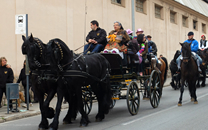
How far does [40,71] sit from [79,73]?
917mm

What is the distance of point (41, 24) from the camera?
1416 centimetres

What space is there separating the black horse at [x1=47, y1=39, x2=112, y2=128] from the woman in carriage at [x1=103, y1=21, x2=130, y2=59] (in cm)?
78

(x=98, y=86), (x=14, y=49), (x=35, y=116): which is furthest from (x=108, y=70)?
(x=14, y=49)

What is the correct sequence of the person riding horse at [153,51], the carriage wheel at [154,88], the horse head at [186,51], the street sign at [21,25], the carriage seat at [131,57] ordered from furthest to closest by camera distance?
the person riding horse at [153,51] < the horse head at [186,51] < the street sign at [21,25] < the carriage wheel at [154,88] < the carriage seat at [131,57]

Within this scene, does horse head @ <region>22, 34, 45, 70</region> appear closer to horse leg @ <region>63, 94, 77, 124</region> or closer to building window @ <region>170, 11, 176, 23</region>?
horse leg @ <region>63, 94, 77, 124</region>

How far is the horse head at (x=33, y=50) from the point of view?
20.8 feet

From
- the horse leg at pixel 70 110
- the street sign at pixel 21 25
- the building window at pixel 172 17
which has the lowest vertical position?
the horse leg at pixel 70 110

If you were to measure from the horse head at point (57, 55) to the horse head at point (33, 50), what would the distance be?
0.66ft

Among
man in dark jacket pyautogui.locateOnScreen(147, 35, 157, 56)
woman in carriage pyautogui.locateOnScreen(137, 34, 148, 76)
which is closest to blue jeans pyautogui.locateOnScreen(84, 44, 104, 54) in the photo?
woman in carriage pyautogui.locateOnScreen(137, 34, 148, 76)

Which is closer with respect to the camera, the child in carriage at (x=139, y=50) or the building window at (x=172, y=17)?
the child in carriage at (x=139, y=50)

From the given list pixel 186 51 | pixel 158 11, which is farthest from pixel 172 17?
pixel 186 51

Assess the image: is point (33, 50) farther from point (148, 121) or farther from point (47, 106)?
point (148, 121)

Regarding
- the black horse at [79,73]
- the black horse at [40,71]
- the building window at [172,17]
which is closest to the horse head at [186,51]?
the black horse at [79,73]

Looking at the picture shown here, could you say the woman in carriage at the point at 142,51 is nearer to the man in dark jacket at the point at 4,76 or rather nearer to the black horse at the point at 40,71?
the black horse at the point at 40,71
